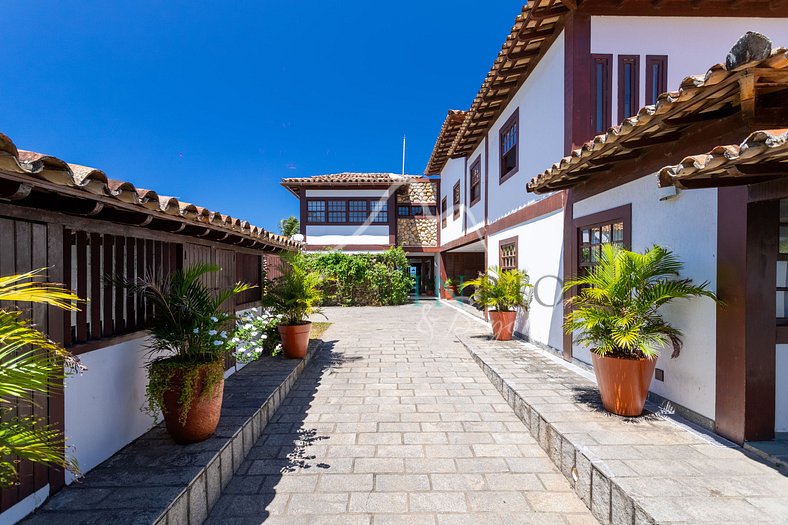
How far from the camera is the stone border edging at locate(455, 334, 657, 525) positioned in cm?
225

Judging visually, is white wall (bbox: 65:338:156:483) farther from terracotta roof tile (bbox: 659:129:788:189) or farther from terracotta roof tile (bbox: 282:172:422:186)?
terracotta roof tile (bbox: 282:172:422:186)

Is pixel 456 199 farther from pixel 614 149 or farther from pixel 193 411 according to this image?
pixel 193 411

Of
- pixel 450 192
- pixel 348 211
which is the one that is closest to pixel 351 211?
pixel 348 211

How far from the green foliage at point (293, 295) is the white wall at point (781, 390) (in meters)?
5.54

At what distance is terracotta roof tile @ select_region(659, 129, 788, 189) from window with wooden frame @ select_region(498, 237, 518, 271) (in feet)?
16.5

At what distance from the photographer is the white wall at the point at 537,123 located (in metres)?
5.72

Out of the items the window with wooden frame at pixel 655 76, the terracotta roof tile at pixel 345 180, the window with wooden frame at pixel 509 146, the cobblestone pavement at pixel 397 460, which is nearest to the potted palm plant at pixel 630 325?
the cobblestone pavement at pixel 397 460

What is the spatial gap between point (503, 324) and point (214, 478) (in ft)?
19.5

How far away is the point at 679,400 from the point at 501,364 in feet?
7.57

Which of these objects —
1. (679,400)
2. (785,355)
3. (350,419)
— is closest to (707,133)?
(785,355)

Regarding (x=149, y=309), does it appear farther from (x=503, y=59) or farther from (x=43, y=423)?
(x=503, y=59)

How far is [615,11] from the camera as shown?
5.25m

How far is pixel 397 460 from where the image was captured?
3.23 metres

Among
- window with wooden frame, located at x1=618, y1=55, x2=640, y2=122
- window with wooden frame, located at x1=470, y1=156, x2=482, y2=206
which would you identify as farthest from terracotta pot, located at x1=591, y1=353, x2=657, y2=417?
window with wooden frame, located at x1=470, y1=156, x2=482, y2=206
